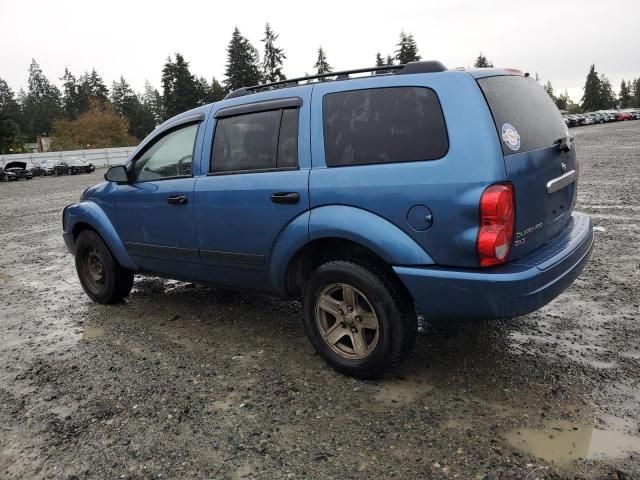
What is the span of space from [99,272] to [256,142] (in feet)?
8.68

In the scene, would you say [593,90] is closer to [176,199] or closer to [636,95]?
[636,95]

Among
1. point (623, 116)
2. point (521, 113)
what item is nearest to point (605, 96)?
point (623, 116)

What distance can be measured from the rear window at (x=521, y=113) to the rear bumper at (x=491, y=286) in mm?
666

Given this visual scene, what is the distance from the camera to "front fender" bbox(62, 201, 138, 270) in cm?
500

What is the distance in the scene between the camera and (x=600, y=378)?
3.29 meters

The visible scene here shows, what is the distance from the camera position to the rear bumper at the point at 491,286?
286 cm

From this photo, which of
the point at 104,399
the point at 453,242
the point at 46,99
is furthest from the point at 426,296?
the point at 46,99

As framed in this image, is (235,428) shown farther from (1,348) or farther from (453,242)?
(1,348)

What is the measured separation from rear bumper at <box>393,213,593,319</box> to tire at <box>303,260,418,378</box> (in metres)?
0.16

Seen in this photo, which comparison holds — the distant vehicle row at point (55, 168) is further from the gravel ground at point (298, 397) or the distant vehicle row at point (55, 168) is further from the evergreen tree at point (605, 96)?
the evergreen tree at point (605, 96)

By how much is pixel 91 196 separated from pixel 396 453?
4041 mm

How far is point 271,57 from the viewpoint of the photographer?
8288 cm

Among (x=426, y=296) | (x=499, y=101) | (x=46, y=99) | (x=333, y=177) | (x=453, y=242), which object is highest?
(x=46, y=99)

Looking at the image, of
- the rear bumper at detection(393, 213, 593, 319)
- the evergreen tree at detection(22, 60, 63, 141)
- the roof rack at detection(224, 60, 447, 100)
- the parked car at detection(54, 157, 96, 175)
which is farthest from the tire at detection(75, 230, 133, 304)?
the evergreen tree at detection(22, 60, 63, 141)
